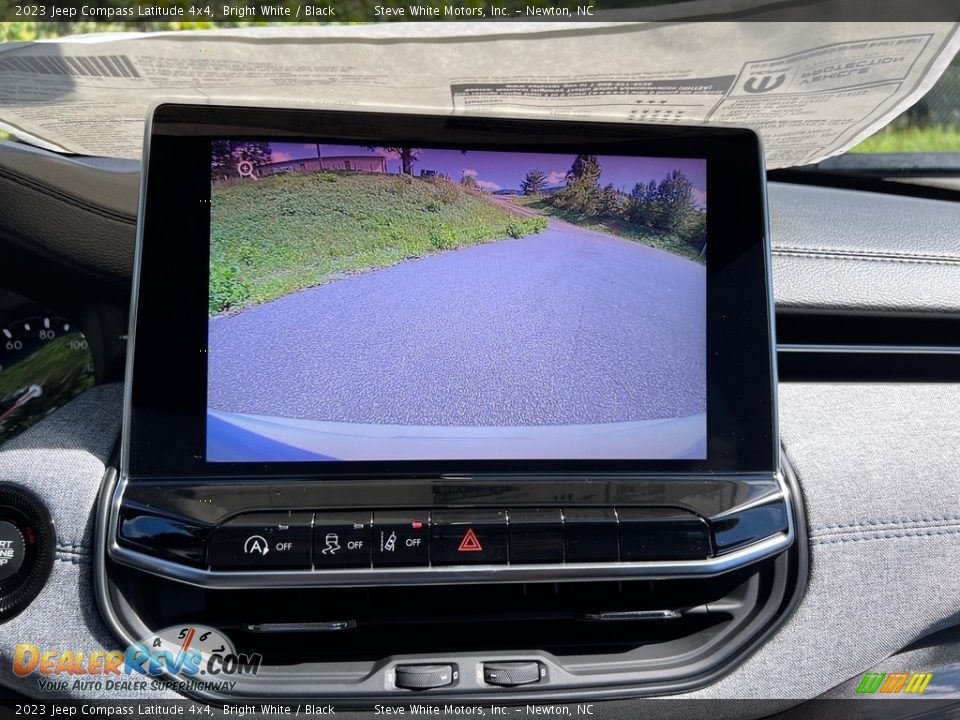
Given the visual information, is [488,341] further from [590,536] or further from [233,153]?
[233,153]

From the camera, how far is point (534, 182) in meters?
1.04

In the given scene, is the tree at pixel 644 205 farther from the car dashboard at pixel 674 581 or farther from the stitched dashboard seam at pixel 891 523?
the stitched dashboard seam at pixel 891 523

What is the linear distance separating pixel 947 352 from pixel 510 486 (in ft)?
2.81

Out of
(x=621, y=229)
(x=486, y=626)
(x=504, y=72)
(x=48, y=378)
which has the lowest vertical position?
(x=486, y=626)

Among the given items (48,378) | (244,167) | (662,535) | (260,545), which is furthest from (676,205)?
(48,378)

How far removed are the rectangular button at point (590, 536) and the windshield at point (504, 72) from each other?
1.70 feet

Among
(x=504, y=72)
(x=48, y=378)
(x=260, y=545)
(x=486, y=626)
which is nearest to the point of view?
(x=504, y=72)

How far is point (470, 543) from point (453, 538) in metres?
0.02

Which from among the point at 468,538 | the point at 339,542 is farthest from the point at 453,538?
the point at 339,542

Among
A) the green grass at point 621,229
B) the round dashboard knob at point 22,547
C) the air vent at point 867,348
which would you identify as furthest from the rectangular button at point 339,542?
the air vent at point 867,348

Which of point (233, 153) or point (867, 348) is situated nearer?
point (233, 153)

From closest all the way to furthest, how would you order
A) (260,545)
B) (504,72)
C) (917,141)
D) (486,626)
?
(504,72), (260,545), (486,626), (917,141)

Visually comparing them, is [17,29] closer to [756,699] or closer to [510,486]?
[510,486]

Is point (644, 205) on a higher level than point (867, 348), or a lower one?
higher
